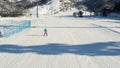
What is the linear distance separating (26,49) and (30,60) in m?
3.71

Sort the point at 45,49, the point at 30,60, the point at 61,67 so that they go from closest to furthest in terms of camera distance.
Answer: the point at 61,67, the point at 30,60, the point at 45,49

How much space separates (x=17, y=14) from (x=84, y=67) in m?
93.7

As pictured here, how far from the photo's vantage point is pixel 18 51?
17.1 metres

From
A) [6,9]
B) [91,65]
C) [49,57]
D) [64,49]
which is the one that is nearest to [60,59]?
[49,57]

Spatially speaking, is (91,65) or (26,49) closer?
(91,65)

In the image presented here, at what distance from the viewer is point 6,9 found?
100625mm

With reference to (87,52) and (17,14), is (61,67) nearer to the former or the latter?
(87,52)

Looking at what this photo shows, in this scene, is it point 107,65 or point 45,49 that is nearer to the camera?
point 107,65

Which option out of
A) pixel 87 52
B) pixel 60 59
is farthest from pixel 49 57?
pixel 87 52

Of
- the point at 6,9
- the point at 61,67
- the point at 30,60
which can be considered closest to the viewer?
the point at 61,67

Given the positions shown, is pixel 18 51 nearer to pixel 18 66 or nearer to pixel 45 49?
pixel 45 49

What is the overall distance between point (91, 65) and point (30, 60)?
9.52 ft

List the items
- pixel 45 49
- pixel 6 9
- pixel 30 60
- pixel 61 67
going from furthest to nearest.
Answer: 1. pixel 6 9
2. pixel 45 49
3. pixel 30 60
4. pixel 61 67

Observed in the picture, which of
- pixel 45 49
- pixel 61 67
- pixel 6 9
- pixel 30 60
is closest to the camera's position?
pixel 61 67
